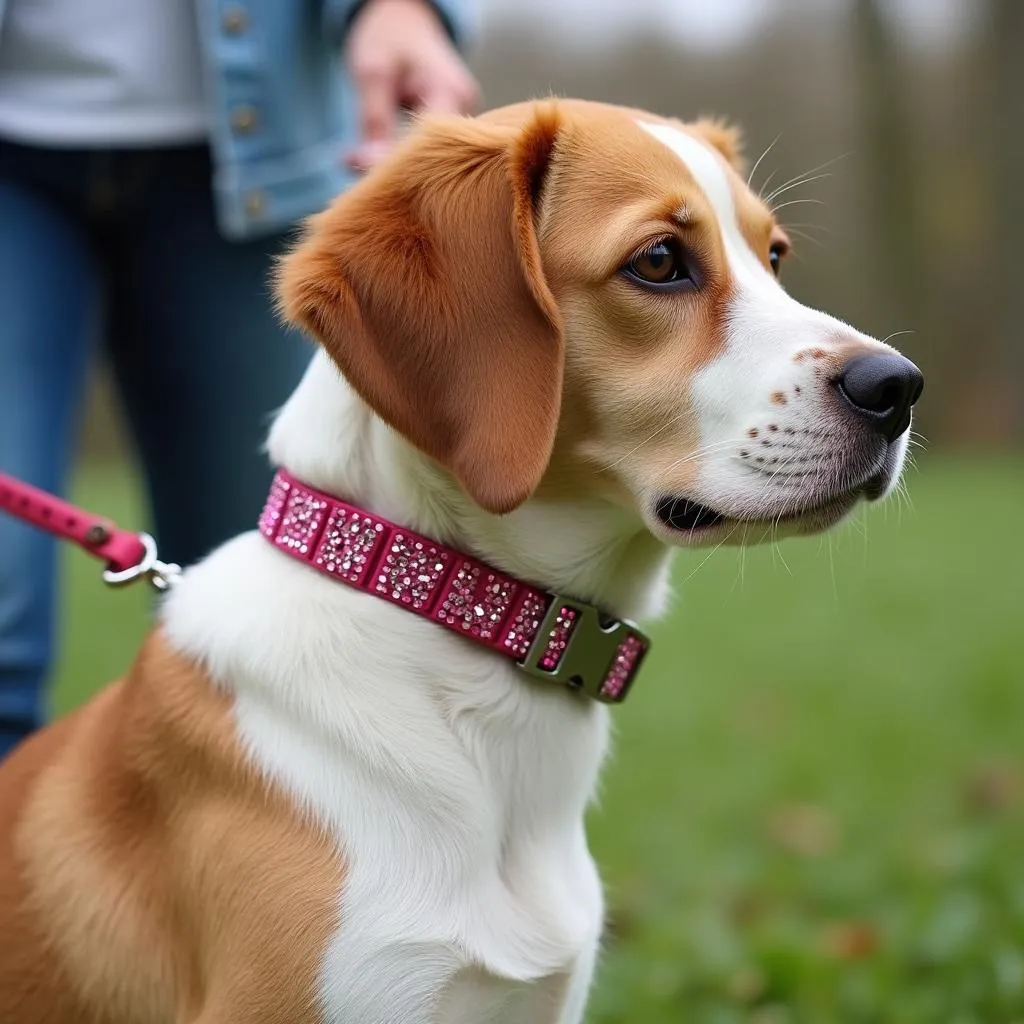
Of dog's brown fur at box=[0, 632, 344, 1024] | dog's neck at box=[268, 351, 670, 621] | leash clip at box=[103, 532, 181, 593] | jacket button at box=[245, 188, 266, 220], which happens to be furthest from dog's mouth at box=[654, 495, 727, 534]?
jacket button at box=[245, 188, 266, 220]

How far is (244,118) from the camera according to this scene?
2.93 meters

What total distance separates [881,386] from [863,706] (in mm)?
4632

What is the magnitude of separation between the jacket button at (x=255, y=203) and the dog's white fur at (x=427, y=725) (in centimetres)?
62

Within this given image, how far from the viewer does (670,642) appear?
852 centimetres

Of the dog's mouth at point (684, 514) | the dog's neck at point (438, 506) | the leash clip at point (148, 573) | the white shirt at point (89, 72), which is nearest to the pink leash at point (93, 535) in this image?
the leash clip at point (148, 573)

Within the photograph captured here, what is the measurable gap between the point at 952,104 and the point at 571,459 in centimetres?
2066

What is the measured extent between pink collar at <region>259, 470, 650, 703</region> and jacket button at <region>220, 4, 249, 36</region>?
1.07 meters

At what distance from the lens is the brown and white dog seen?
84.0 inches

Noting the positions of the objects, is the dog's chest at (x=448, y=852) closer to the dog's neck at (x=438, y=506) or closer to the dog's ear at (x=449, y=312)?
the dog's neck at (x=438, y=506)

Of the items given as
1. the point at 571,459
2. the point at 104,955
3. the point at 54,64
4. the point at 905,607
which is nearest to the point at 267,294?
the point at 54,64

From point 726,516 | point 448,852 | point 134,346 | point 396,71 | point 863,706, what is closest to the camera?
point 448,852

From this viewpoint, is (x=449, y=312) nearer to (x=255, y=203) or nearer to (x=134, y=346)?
(x=255, y=203)

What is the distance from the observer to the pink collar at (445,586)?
2.24 metres

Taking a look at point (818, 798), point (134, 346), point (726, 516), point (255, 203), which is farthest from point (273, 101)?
point (818, 798)
